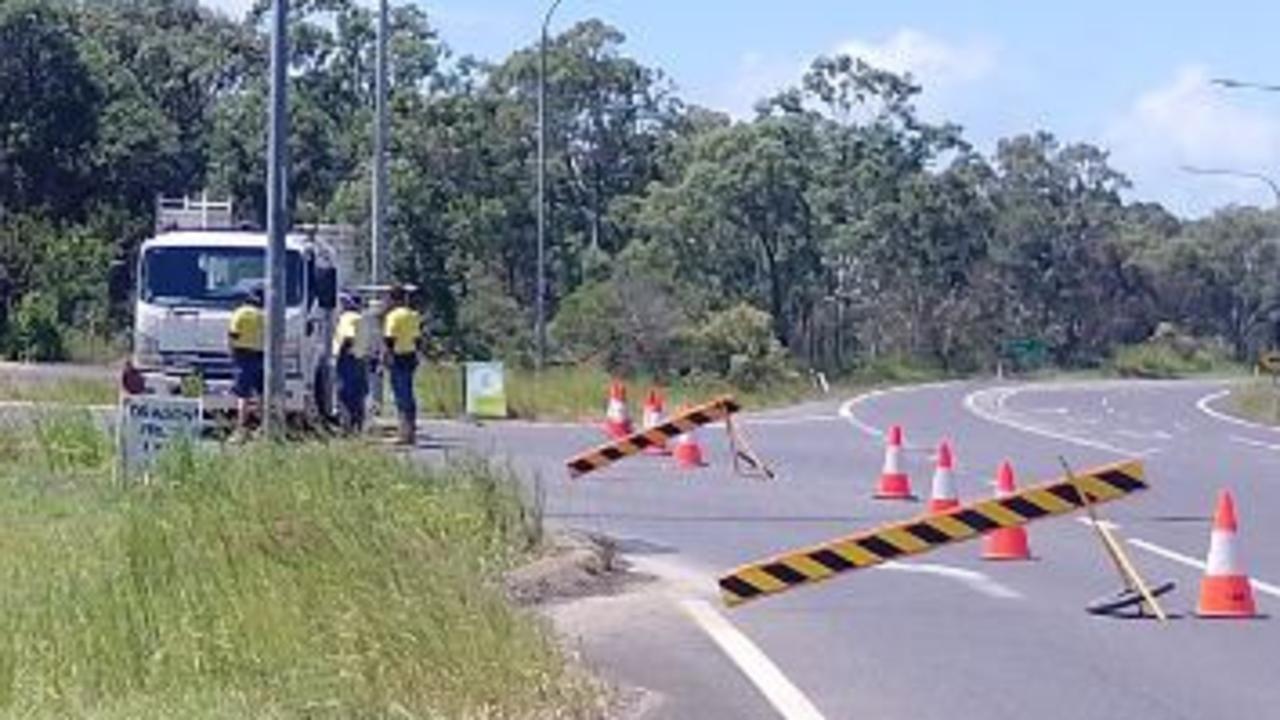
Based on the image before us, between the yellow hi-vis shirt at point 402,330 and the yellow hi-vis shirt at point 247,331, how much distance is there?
10.4ft

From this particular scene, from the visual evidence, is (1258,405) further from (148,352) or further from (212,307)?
(148,352)

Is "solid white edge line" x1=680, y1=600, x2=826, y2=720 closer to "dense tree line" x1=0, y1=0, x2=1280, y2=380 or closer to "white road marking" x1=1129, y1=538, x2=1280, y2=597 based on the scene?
"white road marking" x1=1129, y1=538, x2=1280, y2=597

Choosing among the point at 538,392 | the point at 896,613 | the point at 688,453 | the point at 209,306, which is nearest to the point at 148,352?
the point at 209,306

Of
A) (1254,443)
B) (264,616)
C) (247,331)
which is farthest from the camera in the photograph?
(1254,443)

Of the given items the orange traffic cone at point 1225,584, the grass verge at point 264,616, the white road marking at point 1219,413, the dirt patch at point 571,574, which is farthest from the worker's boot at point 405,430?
the white road marking at point 1219,413

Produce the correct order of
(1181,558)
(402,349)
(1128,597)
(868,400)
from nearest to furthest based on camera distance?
(1128,597), (1181,558), (402,349), (868,400)

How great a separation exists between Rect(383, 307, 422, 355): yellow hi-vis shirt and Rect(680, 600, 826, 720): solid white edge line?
621 inches

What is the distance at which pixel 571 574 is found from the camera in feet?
60.3

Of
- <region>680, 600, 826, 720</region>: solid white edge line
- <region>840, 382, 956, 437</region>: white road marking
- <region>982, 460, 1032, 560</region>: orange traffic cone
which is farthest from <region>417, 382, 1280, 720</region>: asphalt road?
<region>840, 382, 956, 437</region>: white road marking

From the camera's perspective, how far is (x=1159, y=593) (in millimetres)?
18156

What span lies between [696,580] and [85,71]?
57708mm

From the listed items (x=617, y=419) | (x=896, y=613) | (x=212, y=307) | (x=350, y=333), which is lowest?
(x=896, y=613)

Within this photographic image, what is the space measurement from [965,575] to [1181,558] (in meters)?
2.27

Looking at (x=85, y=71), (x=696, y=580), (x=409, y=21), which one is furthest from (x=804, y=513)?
(x=409, y=21)
